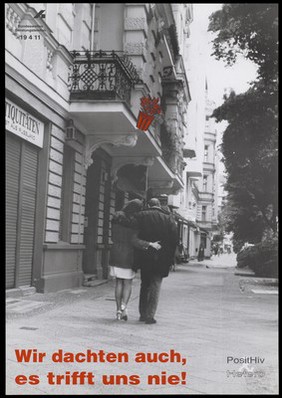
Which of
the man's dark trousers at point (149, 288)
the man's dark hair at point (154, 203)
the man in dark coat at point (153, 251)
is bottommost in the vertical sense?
the man's dark trousers at point (149, 288)

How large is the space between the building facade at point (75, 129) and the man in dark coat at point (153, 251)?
2.17 feet

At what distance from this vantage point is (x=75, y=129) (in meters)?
10.3

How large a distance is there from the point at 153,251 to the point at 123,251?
1.47 ft

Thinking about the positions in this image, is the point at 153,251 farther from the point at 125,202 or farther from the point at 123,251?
the point at 125,202

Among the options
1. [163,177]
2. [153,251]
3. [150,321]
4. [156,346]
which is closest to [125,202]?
[153,251]

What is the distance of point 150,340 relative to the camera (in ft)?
14.8

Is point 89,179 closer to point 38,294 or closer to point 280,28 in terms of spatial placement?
point 38,294

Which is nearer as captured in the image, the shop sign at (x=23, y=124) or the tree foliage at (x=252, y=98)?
the tree foliage at (x=252, y=98)

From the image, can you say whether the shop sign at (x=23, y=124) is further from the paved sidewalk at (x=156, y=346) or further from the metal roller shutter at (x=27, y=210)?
the paved sidewalk at (x=156, y=346)

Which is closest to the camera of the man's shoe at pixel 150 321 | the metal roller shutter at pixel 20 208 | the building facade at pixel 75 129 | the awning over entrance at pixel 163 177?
the man's shoe at pixel 150 321

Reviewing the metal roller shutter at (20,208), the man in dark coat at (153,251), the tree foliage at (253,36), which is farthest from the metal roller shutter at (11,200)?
the tree foliage at (253,36)

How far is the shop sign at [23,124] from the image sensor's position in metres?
6.94

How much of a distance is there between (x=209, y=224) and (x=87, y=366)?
77.1 inches

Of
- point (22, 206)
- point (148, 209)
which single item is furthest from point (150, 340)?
point (22, 206)
